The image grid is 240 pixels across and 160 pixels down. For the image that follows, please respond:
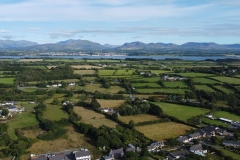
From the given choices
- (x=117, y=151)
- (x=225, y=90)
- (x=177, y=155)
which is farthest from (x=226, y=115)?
(x=117, y=151)

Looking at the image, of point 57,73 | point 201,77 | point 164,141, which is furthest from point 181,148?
point 57,73

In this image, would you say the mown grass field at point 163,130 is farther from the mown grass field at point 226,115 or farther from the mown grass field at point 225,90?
the mown grass field at point 225,90

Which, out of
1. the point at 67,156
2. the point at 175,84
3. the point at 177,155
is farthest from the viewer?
the point at 175,84

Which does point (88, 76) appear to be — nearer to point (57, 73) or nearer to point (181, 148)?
point (57, 73)

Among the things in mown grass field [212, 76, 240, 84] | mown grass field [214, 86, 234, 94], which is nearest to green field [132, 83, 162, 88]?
mown grass field [214, 86, 234, 94]

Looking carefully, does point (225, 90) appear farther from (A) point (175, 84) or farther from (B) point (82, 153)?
(B) point (82, 153)

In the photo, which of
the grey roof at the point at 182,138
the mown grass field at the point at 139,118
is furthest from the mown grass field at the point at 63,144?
the grey roof at the point at 182,138
